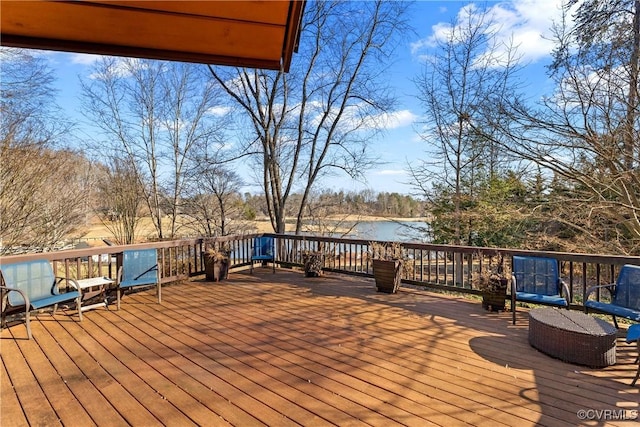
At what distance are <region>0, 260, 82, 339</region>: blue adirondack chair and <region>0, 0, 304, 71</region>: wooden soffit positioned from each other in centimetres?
270

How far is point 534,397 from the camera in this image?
89.7 inches

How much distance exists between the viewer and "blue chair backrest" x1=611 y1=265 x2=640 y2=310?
318 cm

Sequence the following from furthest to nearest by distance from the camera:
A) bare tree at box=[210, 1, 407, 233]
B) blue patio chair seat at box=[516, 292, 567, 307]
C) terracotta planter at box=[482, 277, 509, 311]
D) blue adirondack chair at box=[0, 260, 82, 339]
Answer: bare tree at box=[210, 1, 407, 233], terracotta planter at box=[482, 277, 509, 311], blue patio chair seat at box=[516, 292, 567, 307], blue adirondack chair at box=[0, 260, 82, 339]

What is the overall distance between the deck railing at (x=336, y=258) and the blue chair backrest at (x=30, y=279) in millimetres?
202

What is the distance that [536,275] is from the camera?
156 inches

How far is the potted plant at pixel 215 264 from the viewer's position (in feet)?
19.8

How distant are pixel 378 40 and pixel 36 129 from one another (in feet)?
28.9

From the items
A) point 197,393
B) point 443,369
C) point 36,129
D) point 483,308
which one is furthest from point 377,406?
point 36,129

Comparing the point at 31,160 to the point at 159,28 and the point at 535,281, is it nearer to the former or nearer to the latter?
the point at 159,28

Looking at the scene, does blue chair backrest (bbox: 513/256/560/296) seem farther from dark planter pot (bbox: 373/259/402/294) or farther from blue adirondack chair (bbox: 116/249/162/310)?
blue adirondack chair (bbox: 116/249/162/310)

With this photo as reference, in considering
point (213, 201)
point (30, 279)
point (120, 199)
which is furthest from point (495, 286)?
point (120, 199)
